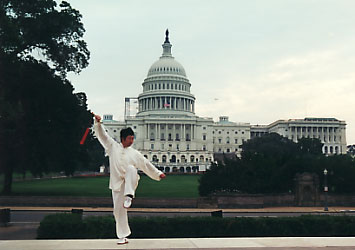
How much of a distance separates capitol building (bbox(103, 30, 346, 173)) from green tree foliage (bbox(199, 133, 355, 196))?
83844 millimetres

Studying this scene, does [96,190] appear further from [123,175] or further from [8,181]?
[123,175]

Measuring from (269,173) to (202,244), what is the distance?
2750 centimetres

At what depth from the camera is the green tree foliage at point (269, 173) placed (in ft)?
112

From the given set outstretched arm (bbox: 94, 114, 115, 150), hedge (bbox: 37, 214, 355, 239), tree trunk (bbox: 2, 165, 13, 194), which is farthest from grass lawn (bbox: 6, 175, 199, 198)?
outstretched arm (bbox: 94, 114, 115, 150)

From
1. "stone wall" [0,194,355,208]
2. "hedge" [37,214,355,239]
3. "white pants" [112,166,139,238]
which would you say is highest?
"white pants" [112,166,139,238]

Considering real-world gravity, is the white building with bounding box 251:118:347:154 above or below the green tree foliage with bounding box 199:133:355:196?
above

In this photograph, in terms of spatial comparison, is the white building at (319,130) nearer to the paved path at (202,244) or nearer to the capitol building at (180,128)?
the capitol building at (180,128)

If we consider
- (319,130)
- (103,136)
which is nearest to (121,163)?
(103,136)

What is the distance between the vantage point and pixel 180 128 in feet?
455

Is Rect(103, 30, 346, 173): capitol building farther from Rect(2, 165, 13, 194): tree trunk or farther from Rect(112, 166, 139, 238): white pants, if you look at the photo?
Rect(112, 166, 139, 238): white pants

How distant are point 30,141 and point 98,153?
2436 inches

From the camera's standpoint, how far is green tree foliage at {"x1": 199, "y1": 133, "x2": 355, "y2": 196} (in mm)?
34069

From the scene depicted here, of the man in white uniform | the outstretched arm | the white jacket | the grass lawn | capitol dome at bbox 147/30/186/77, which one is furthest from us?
capitol dome at bbox 147/30/186/77

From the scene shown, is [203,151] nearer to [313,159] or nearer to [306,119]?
[306,119]
